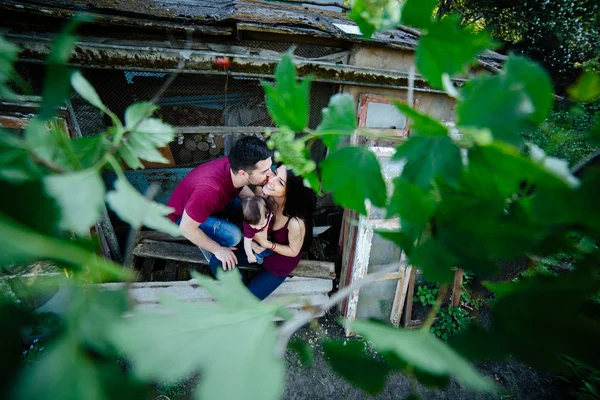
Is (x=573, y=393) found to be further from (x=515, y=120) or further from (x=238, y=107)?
(x=238, y=107)

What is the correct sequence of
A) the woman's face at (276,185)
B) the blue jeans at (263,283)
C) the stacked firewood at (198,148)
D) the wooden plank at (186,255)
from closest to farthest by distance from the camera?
1. the woman's face at (276,185)
2. the blue jeans at (263,283)
3. the wooden plank at (186,255)
4. the stacked firewood at (198,148)

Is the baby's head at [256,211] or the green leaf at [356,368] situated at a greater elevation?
the green leaf at [356,368]

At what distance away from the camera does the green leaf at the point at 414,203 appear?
44 centimetres

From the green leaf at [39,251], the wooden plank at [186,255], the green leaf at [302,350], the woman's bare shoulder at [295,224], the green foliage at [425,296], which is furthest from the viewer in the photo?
the green foliage at [425,296]

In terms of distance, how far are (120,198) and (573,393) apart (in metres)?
5.12

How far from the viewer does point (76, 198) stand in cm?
38

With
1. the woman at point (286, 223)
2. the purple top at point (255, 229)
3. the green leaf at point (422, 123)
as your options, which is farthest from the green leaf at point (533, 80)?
the purple top at point (255, 229)

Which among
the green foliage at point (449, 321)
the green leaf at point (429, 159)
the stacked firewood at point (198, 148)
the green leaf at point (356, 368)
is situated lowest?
the green foliage at point (449, 321)

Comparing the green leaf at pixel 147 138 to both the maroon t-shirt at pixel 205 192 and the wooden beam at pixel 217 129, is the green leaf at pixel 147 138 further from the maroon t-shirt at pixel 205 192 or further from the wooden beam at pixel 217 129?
the wooden beam at pixel 217 129

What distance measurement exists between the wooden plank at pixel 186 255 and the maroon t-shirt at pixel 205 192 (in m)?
0.63

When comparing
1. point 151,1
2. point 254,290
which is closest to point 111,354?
point 254,290

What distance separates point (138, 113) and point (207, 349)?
1.63 feet

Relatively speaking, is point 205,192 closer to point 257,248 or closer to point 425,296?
point 257,248

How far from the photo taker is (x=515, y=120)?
1.33ft
